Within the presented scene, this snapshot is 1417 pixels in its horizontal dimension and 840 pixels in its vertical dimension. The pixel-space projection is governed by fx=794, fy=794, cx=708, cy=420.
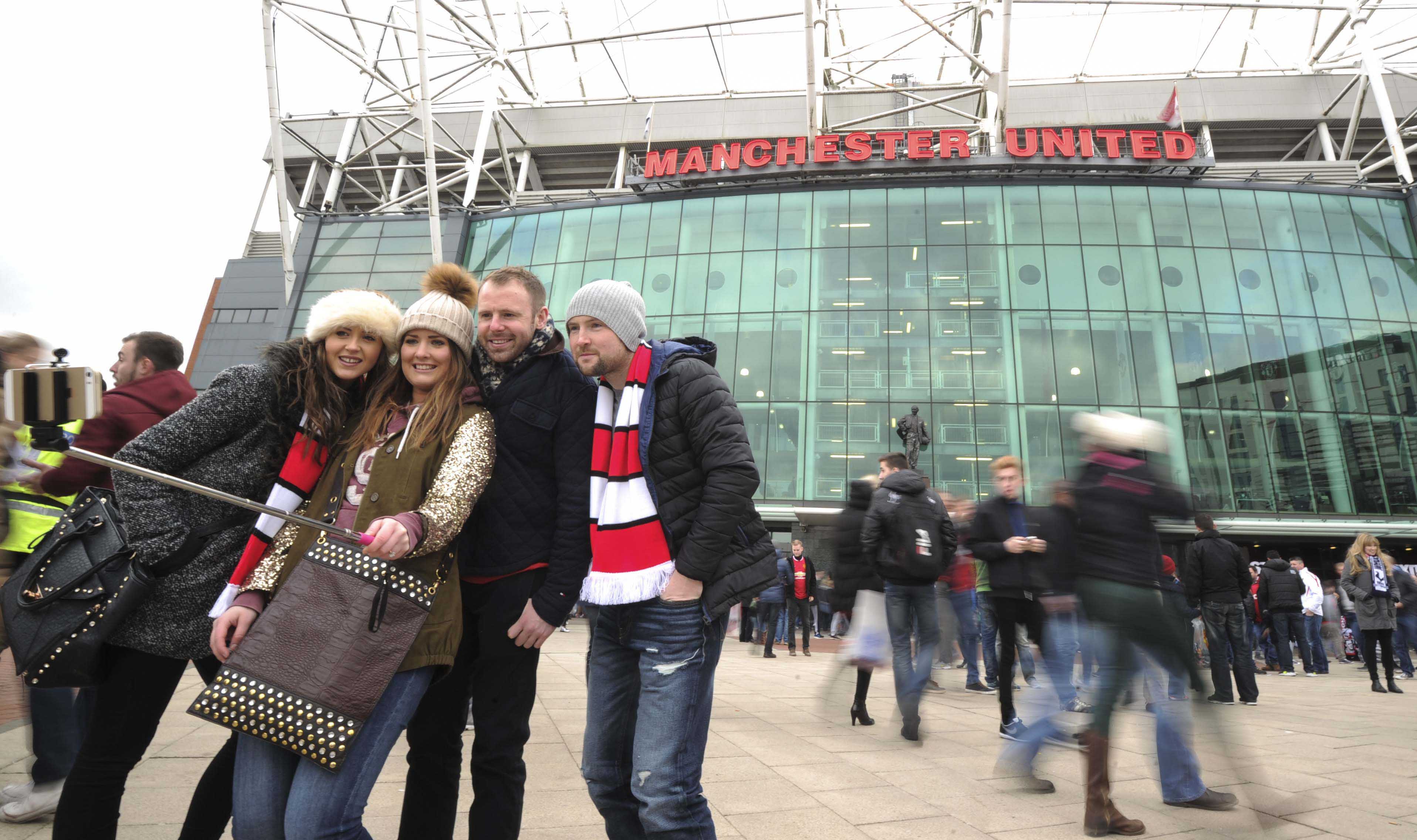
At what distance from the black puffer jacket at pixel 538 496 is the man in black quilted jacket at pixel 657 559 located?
5cm

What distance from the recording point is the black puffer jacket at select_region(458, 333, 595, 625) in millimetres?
2457

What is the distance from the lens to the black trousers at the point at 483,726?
244 centimetres

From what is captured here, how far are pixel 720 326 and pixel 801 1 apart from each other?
14628mm

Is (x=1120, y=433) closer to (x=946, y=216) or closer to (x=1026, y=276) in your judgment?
(x=1026, y=276)

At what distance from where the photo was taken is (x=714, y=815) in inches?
143

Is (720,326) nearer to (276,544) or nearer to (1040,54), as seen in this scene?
(1040,54)

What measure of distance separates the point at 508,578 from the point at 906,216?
82.8 feet

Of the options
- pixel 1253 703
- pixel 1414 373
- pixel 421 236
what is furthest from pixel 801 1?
pixel 1253 703

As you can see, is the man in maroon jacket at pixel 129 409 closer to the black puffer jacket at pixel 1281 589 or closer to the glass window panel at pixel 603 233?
the black puffer jacket at pixel 1281 589

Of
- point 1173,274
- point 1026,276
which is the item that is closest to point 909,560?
A: point 1026,276

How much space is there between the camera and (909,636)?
19.4 ft

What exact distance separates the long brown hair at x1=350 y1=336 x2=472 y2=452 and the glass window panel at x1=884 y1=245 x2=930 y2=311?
23.5 metres

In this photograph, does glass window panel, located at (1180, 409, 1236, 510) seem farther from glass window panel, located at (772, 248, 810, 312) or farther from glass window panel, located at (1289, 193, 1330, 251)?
glass window panel, located at (772, 248, 810, 312)

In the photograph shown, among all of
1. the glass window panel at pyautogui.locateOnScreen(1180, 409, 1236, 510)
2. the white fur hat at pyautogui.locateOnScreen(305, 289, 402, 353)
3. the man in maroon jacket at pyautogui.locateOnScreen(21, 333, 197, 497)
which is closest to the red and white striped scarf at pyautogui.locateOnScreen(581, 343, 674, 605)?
the white fur hat at pyautogui.locateOnScreen(305, 289, 402, 353)
